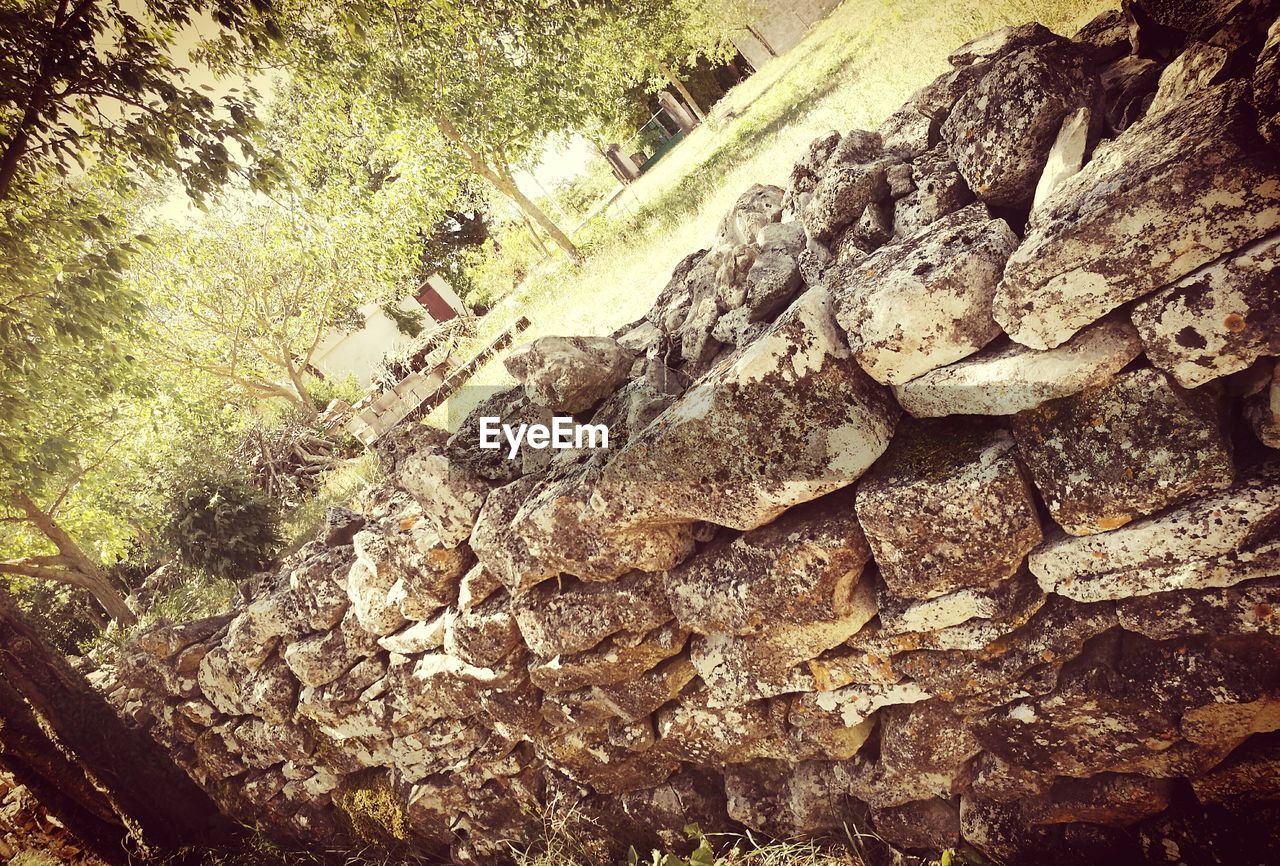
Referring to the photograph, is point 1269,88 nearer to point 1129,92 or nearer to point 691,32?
point 1129,92

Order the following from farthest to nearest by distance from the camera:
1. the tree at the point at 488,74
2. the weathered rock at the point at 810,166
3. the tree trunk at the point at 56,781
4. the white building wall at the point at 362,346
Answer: the white building wall at the point at 362,346
the tree at the point at 488,74
the tree trunk at the point at 56,781
the weathered rock at the point at 810,166

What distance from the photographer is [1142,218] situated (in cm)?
168

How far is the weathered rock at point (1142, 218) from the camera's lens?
1.58 meters

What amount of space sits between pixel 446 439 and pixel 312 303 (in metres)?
13.7

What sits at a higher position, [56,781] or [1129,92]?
[56,781]

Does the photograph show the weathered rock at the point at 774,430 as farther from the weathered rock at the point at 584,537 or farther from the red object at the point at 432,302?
the red object at the point at 432,302

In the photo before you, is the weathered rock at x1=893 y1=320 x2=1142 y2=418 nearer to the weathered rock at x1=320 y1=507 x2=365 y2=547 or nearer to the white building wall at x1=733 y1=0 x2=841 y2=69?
the weathered rock at x1=320 y1=507 x2=365 y2=547

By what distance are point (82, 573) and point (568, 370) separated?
12.9 meters

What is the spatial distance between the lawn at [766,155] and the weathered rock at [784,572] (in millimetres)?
4348

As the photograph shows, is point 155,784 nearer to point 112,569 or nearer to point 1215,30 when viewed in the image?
point 1215,30

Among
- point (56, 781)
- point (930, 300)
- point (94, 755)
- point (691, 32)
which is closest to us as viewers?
point (930, 300)

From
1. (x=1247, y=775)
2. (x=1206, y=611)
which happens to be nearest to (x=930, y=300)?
(x=1206, y=611)

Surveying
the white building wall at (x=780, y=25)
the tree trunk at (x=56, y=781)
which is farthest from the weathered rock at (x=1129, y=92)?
the white building wall at (x=780, y=25)

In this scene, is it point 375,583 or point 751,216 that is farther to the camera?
point 375,583
